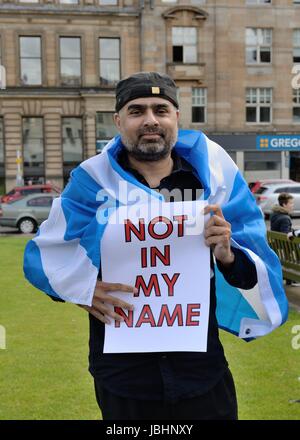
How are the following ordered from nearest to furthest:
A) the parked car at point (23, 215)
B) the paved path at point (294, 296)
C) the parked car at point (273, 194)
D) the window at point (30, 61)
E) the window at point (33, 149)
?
the paved path at point (294, 296), the parked car at point (23, 215), the parked car at point (273, 194), the window at point (30, 61), the window at point (33, 149)

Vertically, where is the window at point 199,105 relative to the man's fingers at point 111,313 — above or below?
above

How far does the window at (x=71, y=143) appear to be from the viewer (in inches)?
1222

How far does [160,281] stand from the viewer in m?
2.03

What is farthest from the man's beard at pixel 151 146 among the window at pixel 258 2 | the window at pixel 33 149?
the window at pixel 258 2

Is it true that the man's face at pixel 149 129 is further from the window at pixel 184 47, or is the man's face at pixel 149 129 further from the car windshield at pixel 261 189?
the window at pixel 184 47

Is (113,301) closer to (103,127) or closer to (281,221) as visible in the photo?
(281,221)

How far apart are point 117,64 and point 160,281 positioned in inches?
1204

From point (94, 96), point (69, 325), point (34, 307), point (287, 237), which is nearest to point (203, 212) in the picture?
point (69, 325)

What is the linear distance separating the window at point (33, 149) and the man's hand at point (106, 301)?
29.6m

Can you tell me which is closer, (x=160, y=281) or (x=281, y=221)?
(x=160, y=281)

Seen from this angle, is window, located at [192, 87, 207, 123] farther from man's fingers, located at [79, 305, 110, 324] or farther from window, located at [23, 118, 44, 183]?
man's fingers, located at [79, 305, 110, 324]

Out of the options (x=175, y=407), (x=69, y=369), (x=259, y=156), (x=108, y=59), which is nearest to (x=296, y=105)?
(x=259, y=156)

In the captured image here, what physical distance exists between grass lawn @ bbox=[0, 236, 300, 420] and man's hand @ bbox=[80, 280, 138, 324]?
2020mm

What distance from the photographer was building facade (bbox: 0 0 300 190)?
3041 cm
